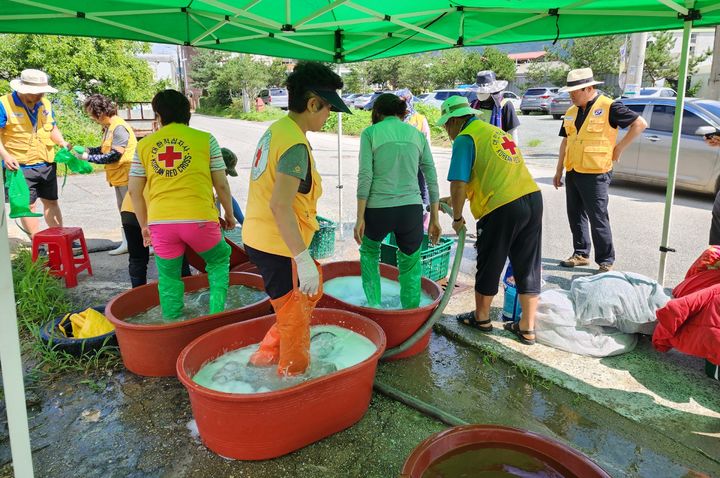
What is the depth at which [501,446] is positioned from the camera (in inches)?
76.3

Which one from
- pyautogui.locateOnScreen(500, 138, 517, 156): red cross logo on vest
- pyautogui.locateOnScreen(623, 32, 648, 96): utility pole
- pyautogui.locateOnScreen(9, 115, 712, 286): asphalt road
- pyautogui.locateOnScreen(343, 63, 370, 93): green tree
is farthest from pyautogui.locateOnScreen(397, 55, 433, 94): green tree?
pyautogui.locateOnScreen(500, 138, 517, 156): red cross logo on vest

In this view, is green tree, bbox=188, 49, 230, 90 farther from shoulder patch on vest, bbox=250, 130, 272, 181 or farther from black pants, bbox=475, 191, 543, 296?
shoulder patch on vest, bbox=250, 130, 272, 181

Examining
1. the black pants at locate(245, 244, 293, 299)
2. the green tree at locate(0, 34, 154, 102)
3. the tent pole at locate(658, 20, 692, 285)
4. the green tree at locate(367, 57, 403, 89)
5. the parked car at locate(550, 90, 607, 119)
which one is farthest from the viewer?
the green tree at locate(367, 57, 403, 89)

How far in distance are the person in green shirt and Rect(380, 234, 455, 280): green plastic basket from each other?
0.70 m

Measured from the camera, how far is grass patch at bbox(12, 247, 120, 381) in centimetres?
323

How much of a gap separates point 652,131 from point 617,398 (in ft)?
24.0

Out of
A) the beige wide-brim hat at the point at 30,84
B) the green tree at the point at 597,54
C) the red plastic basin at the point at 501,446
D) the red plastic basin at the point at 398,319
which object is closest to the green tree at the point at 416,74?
the green tree at the point at 597,54

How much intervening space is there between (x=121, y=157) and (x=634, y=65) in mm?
9774

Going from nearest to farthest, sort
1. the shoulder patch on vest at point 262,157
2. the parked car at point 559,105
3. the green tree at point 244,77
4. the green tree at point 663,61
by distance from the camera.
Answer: the shoulder patch on vest at point 262,157
the parked car at point 559,105
the green tree at point 663,61
the green tree at point 244,77

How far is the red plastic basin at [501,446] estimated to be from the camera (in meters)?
1.75

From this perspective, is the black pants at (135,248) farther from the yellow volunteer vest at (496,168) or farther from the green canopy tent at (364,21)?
the yellow volunteer vest at (496,168)

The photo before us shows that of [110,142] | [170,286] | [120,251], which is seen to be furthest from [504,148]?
[120,251]

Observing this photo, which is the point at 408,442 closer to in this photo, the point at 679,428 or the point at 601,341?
the point at 679,428

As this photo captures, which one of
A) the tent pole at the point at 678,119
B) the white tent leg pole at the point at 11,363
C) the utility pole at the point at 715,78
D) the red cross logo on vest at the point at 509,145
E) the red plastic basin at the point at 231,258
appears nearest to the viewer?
the white tent leg pole at the point at 11,363
